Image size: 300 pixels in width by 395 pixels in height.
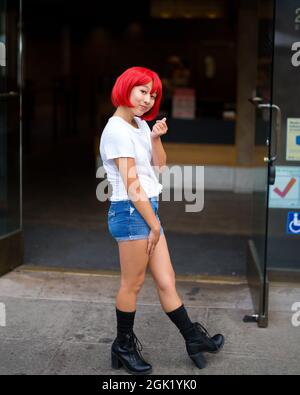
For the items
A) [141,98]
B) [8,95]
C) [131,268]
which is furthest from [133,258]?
[8,95]

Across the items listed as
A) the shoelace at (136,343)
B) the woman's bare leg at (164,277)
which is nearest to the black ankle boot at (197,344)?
the woman's bare leg at (164,277)

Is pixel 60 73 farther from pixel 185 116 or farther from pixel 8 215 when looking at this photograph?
pixel 8 215

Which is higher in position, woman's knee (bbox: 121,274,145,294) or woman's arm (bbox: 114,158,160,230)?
woman's arm (bbox: 114,158,160,230)

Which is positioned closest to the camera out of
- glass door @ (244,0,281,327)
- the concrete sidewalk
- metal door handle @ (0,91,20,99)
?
the concrete sidewalk

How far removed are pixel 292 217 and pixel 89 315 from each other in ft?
5.48

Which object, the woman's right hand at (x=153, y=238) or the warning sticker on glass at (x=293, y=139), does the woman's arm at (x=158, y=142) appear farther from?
the warning sticker on glass at (x=293, y=139)

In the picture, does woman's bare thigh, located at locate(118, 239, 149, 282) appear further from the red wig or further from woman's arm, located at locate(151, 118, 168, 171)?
the red wig

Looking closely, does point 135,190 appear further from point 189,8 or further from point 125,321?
point 189,8

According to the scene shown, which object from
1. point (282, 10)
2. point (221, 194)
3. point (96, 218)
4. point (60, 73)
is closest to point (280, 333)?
point (282, 10)

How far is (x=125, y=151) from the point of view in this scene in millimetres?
3713

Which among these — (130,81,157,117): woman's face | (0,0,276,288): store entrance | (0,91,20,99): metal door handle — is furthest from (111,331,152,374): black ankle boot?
(0,91,20,99): metal door handle

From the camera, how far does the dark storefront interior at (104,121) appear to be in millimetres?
6531

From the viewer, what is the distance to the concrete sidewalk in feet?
13.3

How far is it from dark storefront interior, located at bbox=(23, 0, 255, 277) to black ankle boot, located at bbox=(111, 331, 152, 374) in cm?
190
